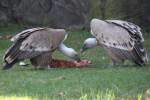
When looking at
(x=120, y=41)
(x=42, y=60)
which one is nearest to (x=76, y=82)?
(x=42, y=60)

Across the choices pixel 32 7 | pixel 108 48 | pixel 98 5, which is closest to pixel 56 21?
pixel 32 7

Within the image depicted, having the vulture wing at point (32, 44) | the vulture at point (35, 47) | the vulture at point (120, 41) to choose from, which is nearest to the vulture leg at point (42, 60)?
the vulture at point (35, 47)

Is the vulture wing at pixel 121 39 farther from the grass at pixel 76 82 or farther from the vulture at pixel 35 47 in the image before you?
the vulture at pixel 35 47

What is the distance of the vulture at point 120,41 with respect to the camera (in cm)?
1162

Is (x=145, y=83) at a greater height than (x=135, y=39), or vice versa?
(x=135, y=39)

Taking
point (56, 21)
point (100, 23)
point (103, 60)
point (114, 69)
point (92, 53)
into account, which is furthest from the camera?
point (56, 21)

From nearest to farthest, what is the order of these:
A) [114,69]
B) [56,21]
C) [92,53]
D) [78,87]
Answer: [78,87] < [114,69] < [92,53] < [56,21]

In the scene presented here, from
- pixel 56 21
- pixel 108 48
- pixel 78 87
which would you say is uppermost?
pixel 56 21

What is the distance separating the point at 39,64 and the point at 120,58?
1.63 metres

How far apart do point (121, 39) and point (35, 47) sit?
5.71 ft

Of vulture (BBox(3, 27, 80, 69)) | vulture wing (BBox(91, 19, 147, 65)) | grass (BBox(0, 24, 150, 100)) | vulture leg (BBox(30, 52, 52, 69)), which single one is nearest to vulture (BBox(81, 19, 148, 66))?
vulture wing (BBox(91, 19, 147, 65))

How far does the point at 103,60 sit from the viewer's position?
1332cm

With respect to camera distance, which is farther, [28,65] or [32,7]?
[32,7]

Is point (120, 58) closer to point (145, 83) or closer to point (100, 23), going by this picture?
point (100, 23)
